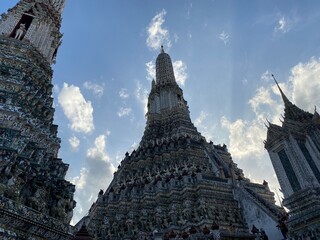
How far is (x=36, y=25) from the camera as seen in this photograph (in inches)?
1052

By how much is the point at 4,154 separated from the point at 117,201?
17.9 m

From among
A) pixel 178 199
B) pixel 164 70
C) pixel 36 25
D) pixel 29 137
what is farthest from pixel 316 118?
pixel 164 70

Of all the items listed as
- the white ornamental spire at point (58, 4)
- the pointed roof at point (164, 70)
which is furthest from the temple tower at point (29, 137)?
the pointed roof at point (164, 70)

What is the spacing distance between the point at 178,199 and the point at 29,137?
637 inches

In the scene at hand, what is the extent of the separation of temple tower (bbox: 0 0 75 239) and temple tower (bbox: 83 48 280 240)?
7.02 m

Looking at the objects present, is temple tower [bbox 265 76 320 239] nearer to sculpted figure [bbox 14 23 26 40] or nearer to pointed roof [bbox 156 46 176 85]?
sculpted figure [bbox 14 23 26 40]

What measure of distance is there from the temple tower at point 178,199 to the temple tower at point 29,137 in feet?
23.0

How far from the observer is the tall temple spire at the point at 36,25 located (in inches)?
989

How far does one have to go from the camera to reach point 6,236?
1159 centimetres

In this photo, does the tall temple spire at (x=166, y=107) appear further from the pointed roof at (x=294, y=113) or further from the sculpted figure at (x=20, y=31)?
the sculpted figure at (x=20, y=31)

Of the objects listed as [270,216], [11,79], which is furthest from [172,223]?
[11,79]

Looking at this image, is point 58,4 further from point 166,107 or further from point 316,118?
point 316,118

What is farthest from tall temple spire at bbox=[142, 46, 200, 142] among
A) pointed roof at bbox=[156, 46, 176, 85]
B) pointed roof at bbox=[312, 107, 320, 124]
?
pointed roof at bbox=[312, 107, 320, 124]

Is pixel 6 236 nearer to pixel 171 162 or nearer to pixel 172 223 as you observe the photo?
pixel 172 223
